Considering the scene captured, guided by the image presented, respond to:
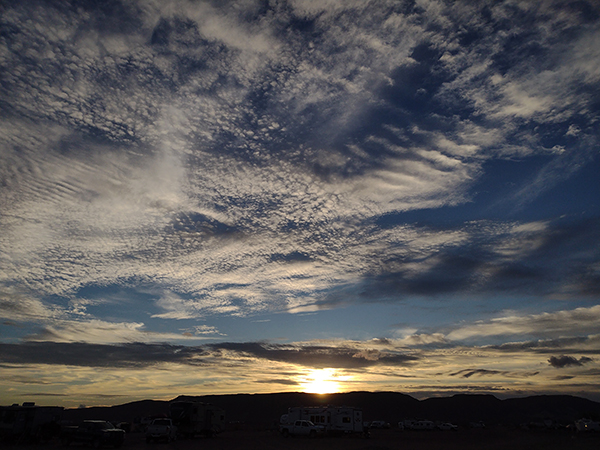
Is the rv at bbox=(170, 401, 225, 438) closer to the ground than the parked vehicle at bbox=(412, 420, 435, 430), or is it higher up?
higher up

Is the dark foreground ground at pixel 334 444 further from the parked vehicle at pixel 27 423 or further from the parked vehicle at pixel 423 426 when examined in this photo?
the parked vehicle at pixel 423 426

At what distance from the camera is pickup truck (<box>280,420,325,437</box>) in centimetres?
4131

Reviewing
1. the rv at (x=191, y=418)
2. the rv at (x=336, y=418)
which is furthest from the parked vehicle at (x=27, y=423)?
the rv at (x=336, y=418)

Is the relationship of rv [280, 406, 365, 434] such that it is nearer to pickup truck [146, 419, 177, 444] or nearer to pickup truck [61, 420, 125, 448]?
pickup truck [146, 419, 177, 444]

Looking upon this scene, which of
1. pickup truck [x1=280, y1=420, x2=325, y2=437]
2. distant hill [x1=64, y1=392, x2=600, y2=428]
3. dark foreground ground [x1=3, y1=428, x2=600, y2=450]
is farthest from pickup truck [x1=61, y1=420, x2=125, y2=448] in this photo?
distant hill [x1=64, y1=392, x2=600, y2=428]

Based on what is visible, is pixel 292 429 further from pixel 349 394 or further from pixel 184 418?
pixel 349 394

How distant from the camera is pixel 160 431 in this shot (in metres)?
32.8

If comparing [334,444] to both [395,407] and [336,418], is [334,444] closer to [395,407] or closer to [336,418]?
[336,418]

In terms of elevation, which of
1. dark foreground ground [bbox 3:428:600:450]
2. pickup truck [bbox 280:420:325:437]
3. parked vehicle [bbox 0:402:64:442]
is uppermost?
parked vehicle [bbox 0:402:64:442]

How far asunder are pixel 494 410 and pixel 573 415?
30.0 meters

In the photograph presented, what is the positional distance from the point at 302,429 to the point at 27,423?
24808 mm

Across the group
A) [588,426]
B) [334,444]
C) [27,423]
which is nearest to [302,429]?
[334,444]

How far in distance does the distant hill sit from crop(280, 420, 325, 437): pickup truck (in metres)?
92.3

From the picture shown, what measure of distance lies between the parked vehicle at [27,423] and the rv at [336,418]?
24360mm
